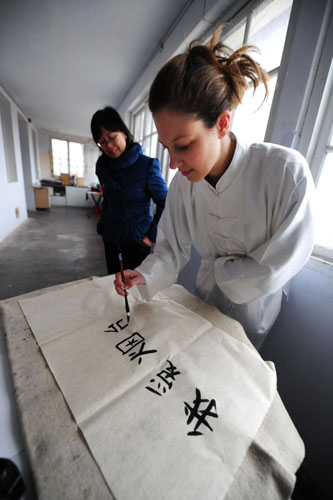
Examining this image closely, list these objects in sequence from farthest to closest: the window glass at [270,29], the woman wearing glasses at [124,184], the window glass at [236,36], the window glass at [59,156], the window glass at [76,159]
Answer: the window glass at [76,159], the window glass at [59,156], the window glass at [236,36], the woman wearing glasses at [124,184], the window glass at [270,29]

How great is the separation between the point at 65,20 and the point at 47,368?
2.93 meters

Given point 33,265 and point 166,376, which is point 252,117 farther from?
point 33,265

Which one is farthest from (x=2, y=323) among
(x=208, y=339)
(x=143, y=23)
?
(x=143, y=23)

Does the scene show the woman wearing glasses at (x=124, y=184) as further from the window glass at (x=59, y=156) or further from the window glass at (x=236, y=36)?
the window glass at (x=59, y=156)

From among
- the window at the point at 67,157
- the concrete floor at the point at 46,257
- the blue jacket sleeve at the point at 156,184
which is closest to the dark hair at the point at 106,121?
the blue jacket sleeve at the point at 156,184

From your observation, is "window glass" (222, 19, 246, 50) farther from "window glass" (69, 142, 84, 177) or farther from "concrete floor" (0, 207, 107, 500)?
"window glass" (69, 142, 84, 177)

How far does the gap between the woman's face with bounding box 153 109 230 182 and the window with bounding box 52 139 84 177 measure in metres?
9.82

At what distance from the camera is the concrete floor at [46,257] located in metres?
2.32

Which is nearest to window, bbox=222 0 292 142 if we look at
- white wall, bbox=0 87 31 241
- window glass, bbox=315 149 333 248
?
window glass, bbox=315 149 333 248

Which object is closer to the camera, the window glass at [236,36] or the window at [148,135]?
the window glass at [236,36]

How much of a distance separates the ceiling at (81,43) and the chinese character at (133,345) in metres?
2.42

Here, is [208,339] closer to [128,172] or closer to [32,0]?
[128,172]

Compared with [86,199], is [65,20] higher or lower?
higher

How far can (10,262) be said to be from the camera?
107 inches
